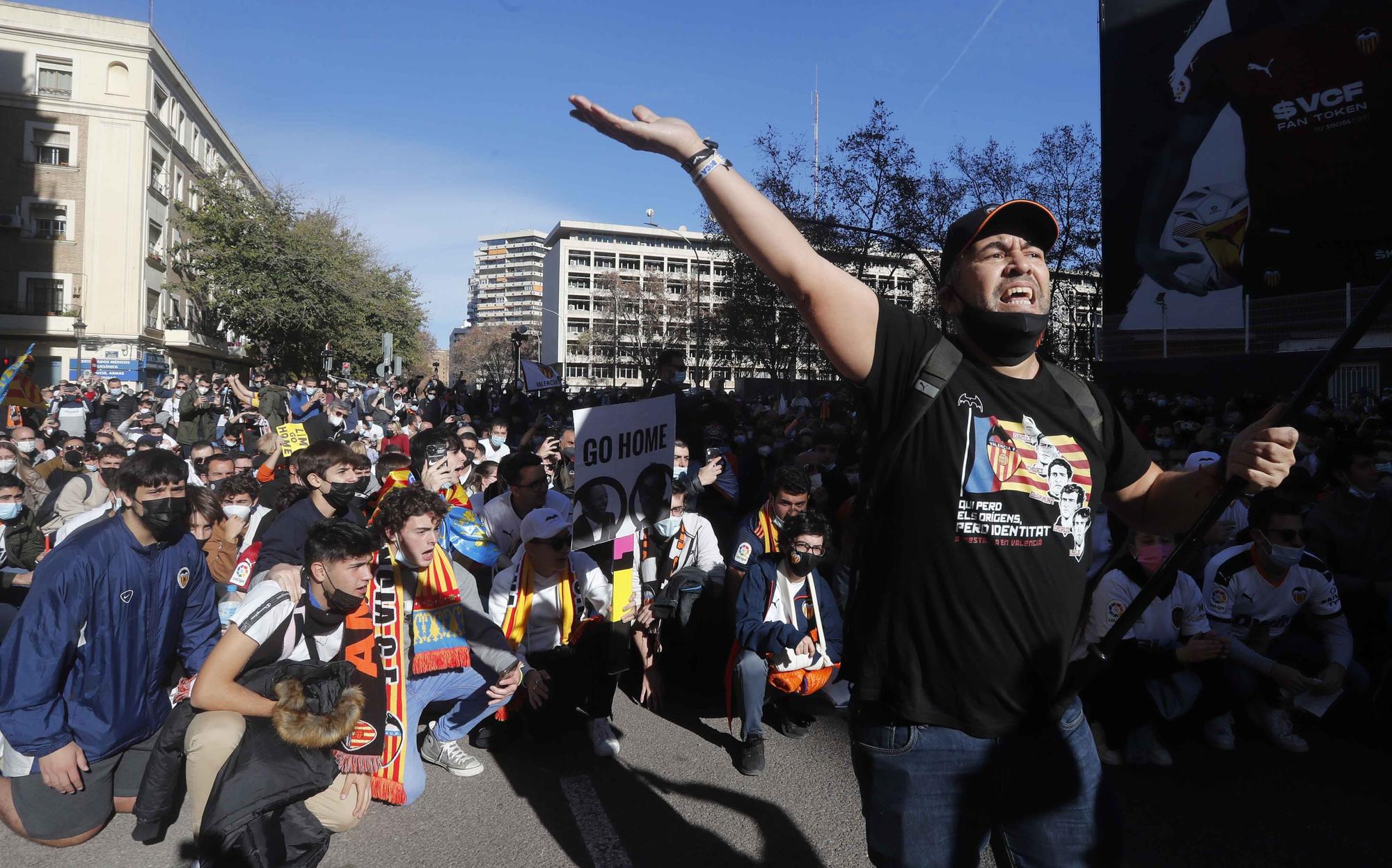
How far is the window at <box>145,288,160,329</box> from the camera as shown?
41.5 m

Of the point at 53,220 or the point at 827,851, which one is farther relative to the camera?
the point at 53,220

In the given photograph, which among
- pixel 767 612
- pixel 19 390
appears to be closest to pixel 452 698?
pixel 767 612

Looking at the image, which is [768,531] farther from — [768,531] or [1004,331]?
[1004,331]

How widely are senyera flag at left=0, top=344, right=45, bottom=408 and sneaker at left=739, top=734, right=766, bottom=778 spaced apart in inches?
493

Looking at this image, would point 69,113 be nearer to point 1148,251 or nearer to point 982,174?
point 982,174

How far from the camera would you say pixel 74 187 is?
39688 mm

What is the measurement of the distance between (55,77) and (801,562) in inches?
1893

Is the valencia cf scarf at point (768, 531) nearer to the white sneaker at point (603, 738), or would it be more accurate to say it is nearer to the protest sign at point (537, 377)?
the white sneaker at point (603, 738)

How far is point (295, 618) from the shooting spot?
11.8 feet

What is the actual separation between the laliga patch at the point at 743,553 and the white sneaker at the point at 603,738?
134 centimetres

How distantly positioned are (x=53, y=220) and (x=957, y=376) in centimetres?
4877

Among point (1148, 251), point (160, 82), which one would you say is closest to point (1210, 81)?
point (1148, 251)

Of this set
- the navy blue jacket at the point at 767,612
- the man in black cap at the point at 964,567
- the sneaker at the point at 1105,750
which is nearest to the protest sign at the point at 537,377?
the navy blue jacket at the point at 767,612

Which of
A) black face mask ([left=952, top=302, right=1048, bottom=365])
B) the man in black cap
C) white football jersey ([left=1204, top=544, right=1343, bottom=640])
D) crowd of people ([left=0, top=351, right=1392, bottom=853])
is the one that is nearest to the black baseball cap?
the man in black cap
